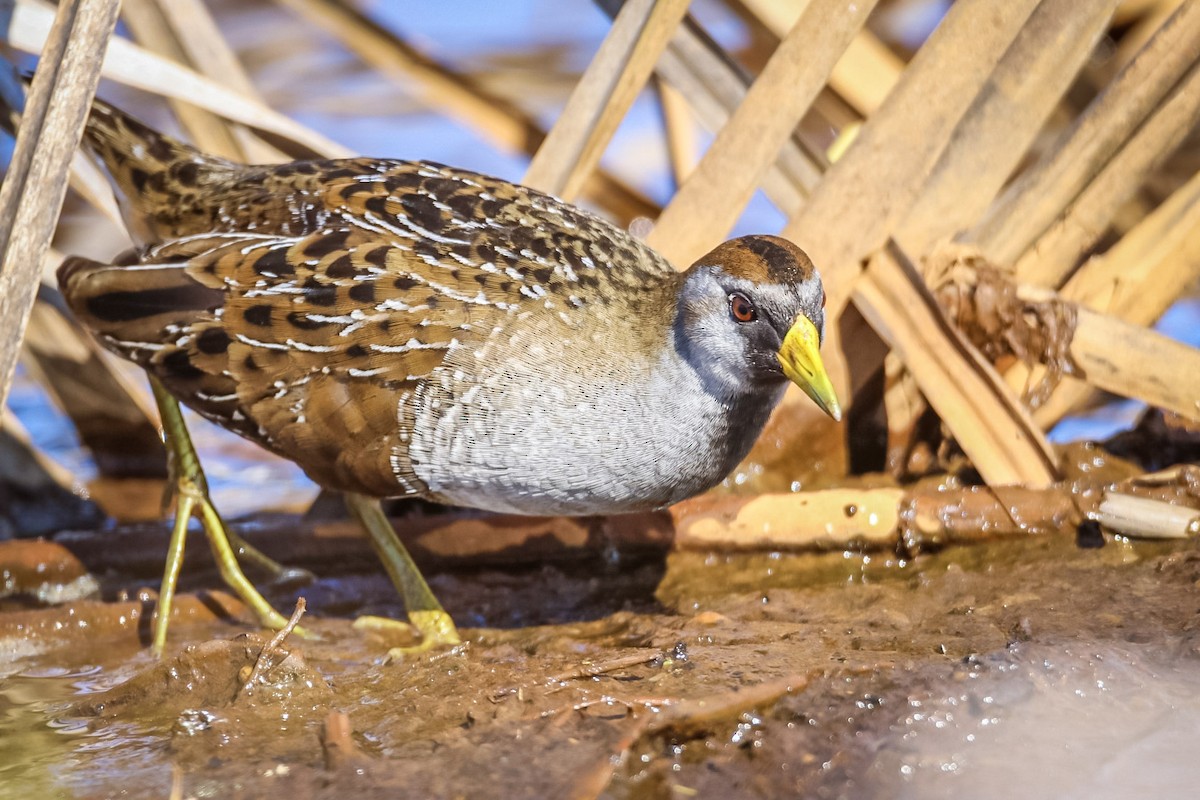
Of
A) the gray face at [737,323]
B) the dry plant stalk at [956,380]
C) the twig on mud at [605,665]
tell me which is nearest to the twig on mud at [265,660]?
the twig on mud at [605,665]

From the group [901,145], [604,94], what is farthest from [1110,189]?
[604,94]

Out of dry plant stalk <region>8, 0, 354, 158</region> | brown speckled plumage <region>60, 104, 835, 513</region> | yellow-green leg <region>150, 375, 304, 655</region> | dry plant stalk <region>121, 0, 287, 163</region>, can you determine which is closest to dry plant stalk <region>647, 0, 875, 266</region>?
brown speckled plumage <region>60, 104, 835, 513</region>

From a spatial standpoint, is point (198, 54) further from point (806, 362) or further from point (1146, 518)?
point (1146, 518)

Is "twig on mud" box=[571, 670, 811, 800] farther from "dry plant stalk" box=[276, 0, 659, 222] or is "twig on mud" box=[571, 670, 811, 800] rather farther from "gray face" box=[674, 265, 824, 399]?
"dry plant stalk" box=[276, 0, 659, 222]

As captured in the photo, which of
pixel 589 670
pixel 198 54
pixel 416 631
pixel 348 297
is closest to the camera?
pixel 589 670

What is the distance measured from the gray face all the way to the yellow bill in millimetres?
23

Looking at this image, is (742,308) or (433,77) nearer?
(742,308)

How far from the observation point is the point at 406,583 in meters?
3.49

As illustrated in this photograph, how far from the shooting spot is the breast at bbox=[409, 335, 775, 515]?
116 inches

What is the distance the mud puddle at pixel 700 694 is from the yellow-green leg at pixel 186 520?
0.15 meters

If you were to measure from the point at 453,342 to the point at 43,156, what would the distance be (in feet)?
3.65

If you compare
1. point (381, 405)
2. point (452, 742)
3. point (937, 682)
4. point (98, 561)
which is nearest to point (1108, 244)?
point (937, 682)

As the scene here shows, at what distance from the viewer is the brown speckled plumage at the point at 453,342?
117 inches

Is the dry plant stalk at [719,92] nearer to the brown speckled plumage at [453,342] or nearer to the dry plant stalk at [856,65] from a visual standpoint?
the dry plant stalk at [856,65]
